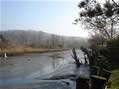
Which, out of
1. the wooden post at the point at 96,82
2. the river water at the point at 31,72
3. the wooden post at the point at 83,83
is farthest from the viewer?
the river water at the point at 31,72

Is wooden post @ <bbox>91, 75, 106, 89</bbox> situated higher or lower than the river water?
higher

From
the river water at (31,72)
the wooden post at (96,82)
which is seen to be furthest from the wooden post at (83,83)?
the river water at (31,72)

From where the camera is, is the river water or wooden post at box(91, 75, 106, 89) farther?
the river water

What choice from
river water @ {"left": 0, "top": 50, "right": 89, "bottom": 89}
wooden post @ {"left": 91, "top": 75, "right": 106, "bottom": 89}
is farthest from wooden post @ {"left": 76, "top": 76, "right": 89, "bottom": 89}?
river water @ {"left": 0, "top": 50, "right": 89, "bottom": 89}

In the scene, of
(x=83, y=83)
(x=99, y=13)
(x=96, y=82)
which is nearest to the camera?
(x=83, y=83)

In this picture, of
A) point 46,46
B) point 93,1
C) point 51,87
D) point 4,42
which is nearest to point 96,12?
point 93,1

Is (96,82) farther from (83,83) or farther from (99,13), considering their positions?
(99,13)

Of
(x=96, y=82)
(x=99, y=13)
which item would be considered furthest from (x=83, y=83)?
(x=99, y=13)

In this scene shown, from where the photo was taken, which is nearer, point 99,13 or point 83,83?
point 83,83

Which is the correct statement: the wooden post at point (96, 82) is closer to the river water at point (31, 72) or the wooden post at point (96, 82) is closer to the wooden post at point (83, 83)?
the wooden post at point (83, 83)

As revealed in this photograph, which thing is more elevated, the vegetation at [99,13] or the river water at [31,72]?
the vegetation at [99,13]

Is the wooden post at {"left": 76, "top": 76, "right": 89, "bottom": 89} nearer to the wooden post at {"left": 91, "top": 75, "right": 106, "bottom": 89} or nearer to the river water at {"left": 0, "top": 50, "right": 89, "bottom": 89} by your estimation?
the wooden post at {"left": 91, "top": 75, "right": 106, "bottom": 89}

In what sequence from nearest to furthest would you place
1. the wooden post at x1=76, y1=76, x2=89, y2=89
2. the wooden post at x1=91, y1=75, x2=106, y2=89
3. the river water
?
the wooden post at x1=76, y1=76, x2=89, y2=89
the wooden post at x1=91, y1=75, x2=106, y2=89
the river water

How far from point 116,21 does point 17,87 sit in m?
9.20
